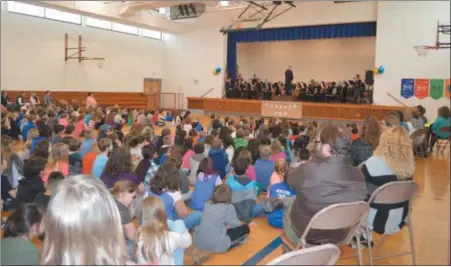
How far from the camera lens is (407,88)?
14836mm

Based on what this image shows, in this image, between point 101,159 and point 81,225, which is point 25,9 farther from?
point 81,225

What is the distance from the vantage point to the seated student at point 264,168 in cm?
538

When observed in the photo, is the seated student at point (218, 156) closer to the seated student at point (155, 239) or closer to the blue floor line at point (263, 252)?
the blue floor line at point (263, 252)

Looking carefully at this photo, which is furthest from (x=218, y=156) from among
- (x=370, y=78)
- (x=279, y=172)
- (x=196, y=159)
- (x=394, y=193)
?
(x=370, y=78)

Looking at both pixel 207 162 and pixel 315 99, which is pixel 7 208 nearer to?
pixel 207 162

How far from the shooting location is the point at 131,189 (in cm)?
312

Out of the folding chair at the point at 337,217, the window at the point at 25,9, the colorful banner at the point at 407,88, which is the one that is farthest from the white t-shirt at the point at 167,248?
the window at the point at 25,9

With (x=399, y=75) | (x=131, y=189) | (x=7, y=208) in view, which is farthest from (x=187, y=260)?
(x=399, y=75)

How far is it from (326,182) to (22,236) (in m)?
1.90

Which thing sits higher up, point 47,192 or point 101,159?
point 101,159

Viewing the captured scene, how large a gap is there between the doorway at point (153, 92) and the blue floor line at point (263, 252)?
17.9m

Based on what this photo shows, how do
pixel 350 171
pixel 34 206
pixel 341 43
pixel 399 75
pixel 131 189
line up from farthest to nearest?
1. pixel 341 43
2. pixel 399 75
3. pixel 131 189
4. pixel 350 171
5. pixel 34 206

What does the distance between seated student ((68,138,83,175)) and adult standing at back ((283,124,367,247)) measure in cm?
326

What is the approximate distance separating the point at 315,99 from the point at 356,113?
2.49 m
